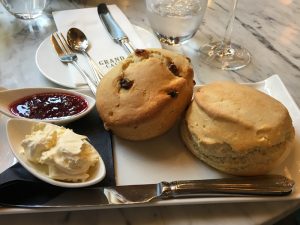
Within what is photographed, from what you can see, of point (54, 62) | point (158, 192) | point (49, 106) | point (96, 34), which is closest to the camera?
point (158, 192)

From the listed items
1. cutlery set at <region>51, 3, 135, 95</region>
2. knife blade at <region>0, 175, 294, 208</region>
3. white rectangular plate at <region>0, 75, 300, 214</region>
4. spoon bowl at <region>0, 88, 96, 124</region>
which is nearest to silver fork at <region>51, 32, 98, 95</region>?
cutlery set at <region>51, 3, 135, 95</region>

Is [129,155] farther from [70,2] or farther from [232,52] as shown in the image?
[70,2]

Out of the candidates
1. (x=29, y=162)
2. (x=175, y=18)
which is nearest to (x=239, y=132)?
(x=29, y=162)

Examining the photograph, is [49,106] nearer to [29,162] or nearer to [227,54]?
[29,162]

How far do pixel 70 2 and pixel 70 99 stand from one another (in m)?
0.62

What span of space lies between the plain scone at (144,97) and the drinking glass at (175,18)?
0.96 ft

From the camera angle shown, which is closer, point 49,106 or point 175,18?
point 49,106

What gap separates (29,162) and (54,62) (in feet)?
1.36

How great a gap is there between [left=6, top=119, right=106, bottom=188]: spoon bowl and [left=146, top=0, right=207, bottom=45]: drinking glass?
497mm

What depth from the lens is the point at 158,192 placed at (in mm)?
651

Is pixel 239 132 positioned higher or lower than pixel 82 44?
higher

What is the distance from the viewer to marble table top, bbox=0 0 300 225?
65 cm

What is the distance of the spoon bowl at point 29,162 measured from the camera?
642mm

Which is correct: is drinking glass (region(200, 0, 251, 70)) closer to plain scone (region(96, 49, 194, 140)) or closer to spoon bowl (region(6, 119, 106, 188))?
plain scone (region(96, 49, 194, 140))
